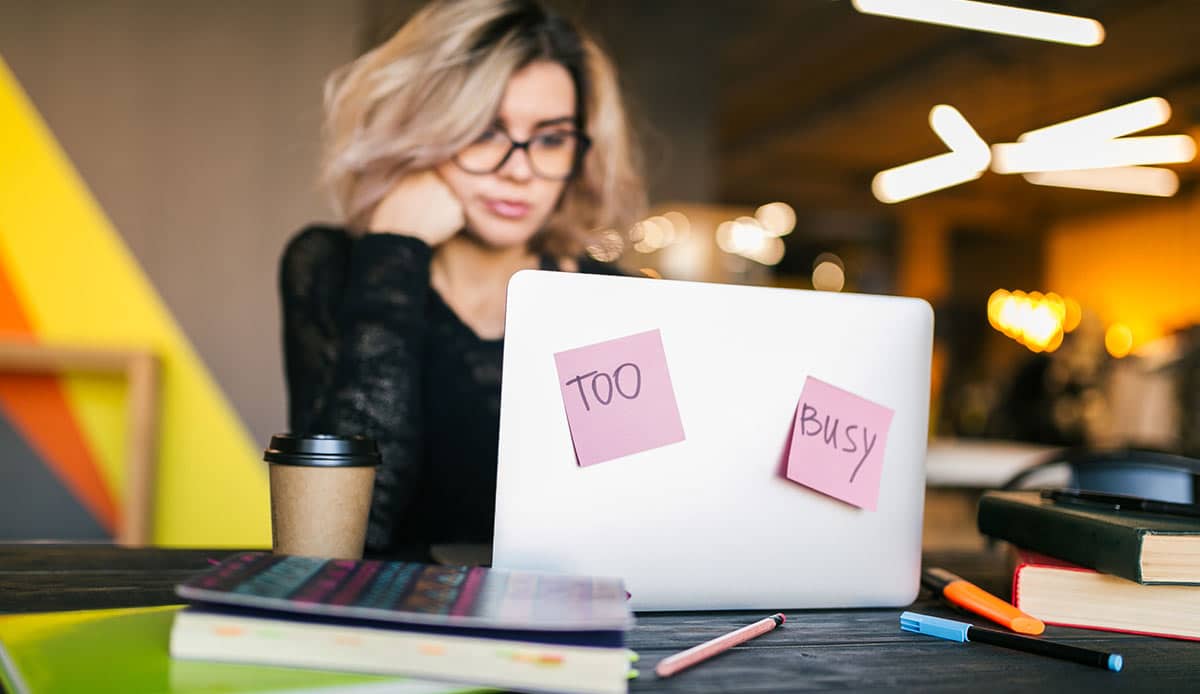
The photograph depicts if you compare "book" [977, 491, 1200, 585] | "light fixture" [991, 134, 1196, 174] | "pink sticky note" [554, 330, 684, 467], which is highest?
"light fixture" [991, 134, 1196, 174]

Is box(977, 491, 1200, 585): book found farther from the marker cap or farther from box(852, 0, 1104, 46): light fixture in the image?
box(852, 0, 1104, 46): light fixture

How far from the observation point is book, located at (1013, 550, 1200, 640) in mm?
816

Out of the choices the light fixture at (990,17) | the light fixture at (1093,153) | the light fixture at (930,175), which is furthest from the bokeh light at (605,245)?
the light fixture at (1093,153)

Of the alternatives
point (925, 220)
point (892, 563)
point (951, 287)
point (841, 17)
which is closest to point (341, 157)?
point (892, 563)

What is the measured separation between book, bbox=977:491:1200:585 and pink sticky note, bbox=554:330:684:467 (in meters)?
0.36

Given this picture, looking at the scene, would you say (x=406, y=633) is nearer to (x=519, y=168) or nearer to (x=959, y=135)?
(x=519, y=168)

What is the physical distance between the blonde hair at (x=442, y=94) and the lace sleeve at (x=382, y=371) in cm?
24

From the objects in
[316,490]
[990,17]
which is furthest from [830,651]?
[990,17]

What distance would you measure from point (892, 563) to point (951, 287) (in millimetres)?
12288

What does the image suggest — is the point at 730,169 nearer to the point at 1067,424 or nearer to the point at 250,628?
the point at 1067,424

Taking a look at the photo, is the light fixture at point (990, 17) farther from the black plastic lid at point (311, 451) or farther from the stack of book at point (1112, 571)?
the black plastic lid at point (311, 451)

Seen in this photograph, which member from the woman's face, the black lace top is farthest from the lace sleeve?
the woman's face

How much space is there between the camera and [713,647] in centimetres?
69

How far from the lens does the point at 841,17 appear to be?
5637 mm
